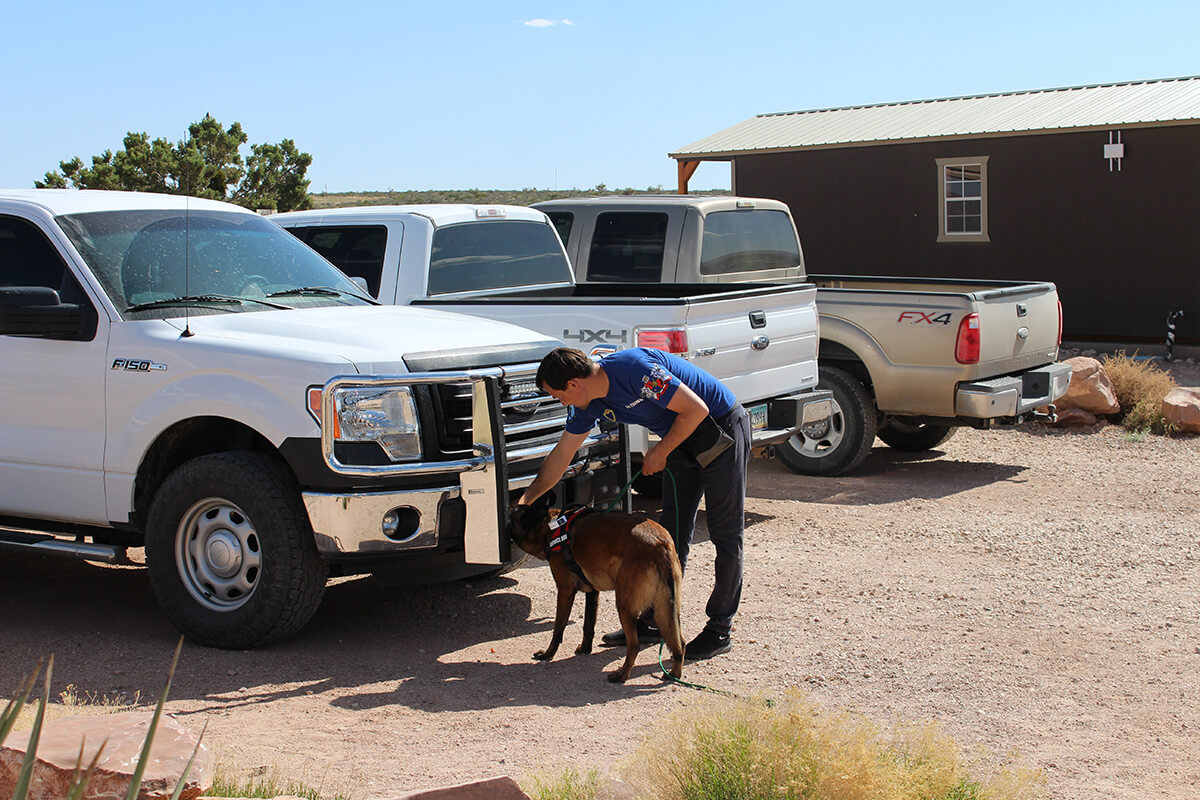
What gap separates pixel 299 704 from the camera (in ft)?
16.0

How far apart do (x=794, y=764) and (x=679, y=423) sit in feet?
6.87

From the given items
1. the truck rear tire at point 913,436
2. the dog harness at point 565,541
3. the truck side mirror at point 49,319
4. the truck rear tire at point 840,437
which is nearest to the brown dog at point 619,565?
the dog harness at point 565,541

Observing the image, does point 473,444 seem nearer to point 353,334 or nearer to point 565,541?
point 565,541

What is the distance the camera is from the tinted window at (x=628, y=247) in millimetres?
10039

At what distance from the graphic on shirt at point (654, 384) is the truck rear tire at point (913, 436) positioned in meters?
6.24

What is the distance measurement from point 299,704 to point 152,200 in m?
2.80

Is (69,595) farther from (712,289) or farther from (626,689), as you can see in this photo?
(712,289)

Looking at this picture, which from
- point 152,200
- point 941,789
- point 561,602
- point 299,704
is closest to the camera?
point 941,789

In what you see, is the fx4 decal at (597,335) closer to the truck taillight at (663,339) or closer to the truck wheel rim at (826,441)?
the truck taillight at (663,339)

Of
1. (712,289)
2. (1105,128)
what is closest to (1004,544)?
(712,289)

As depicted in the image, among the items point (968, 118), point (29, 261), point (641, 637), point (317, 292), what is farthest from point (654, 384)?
point (968, 118)

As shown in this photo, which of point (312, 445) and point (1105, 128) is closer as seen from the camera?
point (312, 445)

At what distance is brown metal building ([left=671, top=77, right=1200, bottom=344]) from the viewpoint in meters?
17.8

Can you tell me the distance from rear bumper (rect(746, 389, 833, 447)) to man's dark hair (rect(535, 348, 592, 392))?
2.95 m
